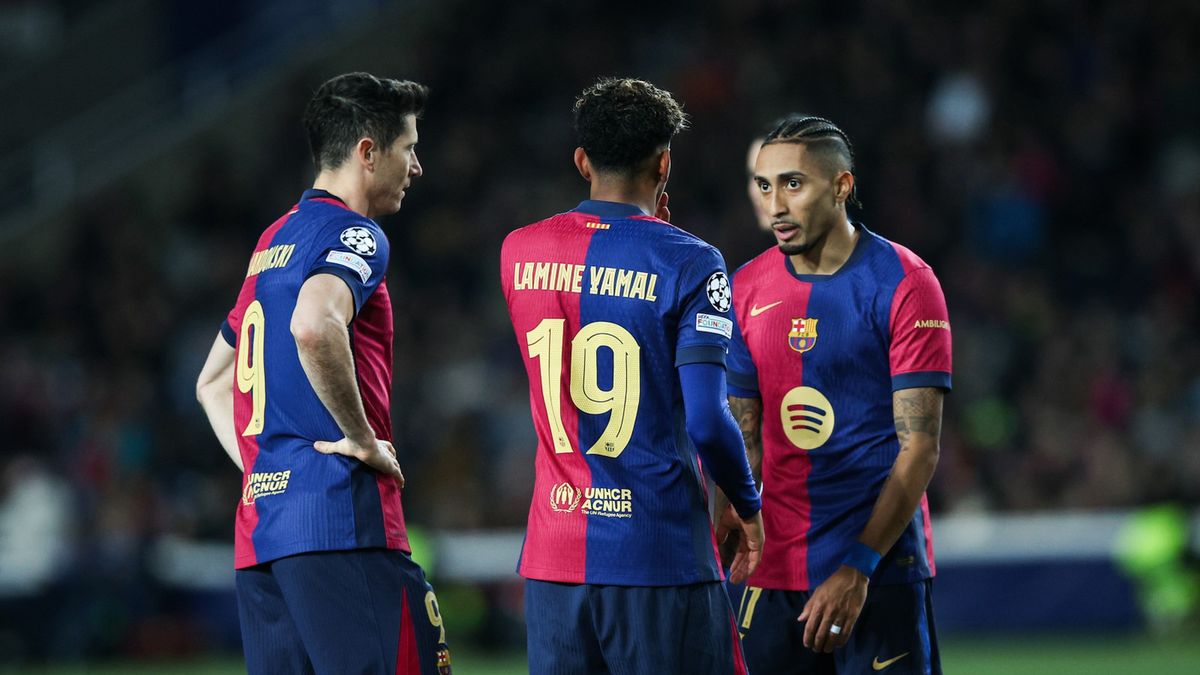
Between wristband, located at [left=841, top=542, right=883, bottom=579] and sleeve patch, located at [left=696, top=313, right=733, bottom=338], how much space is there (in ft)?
2.86

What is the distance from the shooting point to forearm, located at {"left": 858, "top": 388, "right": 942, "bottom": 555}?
16.2 ft

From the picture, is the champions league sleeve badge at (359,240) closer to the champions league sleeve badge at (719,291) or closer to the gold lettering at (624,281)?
the gold lettering at (624,281)

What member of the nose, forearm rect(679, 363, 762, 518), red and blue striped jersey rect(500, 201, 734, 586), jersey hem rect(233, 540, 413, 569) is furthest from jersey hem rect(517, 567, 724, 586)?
the nose

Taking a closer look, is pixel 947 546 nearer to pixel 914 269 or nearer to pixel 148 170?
pixel 914 269

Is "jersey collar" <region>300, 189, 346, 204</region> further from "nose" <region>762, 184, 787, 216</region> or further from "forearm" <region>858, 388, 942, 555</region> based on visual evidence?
"forearm" <region>858, 388, 942, 555</region>

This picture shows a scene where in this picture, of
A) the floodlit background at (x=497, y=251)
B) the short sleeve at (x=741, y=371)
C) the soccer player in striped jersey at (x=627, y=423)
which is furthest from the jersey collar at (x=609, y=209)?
the floodlit background at (x=497, y=251)

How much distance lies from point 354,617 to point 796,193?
1892mm

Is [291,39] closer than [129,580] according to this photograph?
No

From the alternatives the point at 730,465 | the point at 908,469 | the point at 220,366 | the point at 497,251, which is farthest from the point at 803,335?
the point at 497,251

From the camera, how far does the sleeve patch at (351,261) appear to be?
15.4 ft

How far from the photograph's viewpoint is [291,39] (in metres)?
20.4

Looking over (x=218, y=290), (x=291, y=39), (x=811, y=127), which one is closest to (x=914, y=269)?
(x=811, y=127)

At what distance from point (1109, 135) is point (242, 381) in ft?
37.8

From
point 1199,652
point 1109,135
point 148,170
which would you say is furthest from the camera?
point 148,170
